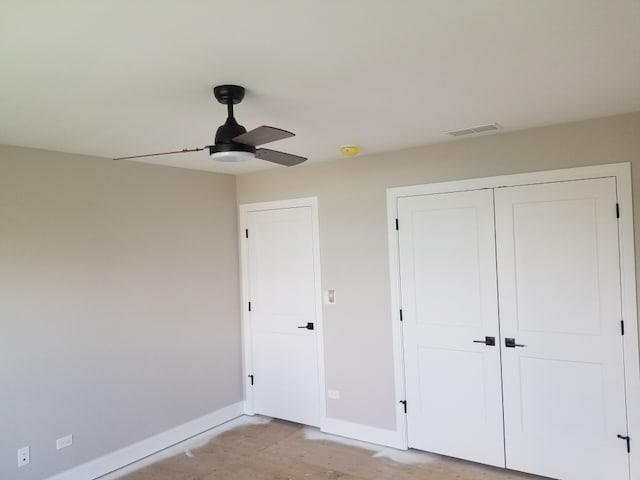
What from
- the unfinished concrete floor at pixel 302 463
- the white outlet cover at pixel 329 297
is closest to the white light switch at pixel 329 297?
the white outlet cover at pixel 329 297

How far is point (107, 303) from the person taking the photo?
371 cm

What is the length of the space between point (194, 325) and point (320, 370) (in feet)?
4.15

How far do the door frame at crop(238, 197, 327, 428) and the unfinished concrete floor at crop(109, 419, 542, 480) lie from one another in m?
0.45

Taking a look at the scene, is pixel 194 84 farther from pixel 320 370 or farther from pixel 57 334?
pixel 320 370

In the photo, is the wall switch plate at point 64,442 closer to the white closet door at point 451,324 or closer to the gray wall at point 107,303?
the gray wall at point 107,303

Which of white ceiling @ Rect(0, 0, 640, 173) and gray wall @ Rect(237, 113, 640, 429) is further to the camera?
gray wall @ Rect(237, 113, 640, 429)

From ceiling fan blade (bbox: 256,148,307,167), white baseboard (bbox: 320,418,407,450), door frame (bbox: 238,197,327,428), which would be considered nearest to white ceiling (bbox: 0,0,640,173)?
ceiling fan blade (bbox: 256,148,307,167)

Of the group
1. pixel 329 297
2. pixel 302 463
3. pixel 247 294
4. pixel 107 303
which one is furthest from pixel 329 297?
pixel 107 303

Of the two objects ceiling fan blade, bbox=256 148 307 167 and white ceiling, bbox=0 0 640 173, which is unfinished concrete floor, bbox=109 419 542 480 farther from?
white ceiling, bbox=0 0 640 173

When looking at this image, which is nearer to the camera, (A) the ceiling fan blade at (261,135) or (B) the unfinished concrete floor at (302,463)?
(A) the ceiling fan blade at (261,135)

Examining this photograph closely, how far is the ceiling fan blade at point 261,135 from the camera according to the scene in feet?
6.65

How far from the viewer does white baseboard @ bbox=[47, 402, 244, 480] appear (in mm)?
3516

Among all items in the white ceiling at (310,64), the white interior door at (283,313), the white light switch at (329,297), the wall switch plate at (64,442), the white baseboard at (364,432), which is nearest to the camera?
the white ceiling at (310,64)

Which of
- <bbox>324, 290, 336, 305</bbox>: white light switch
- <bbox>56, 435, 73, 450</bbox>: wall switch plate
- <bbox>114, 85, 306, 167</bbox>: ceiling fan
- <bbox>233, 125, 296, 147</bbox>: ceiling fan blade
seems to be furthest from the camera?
<bbox>324, 290, 336, 305</bbox>: white light switch
